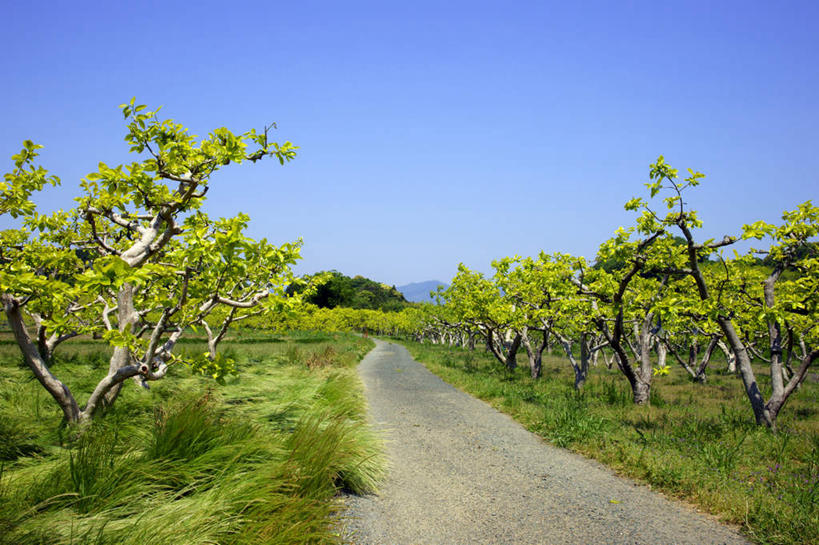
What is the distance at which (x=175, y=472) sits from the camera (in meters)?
3.70

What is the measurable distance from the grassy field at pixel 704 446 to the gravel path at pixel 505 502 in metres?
0.36

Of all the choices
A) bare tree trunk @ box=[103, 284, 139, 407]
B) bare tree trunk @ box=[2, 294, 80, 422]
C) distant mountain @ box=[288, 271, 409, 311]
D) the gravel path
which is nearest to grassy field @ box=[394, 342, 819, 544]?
the gravel path

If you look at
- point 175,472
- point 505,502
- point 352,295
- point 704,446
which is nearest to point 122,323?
point 175,472

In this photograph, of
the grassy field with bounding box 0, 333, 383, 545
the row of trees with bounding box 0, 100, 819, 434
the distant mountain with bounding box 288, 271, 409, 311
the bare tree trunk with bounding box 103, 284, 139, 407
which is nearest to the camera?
the grassy field with bounding box 0, 333, 383, 545

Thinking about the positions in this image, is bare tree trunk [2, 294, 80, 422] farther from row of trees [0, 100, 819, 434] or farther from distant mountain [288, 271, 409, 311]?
distant mountain [288, 271, 409, 311]

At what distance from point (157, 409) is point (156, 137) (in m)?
3.74

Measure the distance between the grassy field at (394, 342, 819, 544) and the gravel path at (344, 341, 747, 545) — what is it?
0.36 meters

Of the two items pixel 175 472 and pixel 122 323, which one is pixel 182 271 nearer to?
pixel 122 323

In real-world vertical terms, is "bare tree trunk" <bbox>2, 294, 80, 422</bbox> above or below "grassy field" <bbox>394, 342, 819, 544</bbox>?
above

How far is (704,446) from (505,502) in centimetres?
409

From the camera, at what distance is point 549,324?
1537 cm

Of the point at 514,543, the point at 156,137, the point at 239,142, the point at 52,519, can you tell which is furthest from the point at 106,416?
the point at 514,543

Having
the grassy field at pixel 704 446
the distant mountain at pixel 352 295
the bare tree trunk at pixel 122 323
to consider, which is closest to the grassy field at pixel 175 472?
the bare tree trunk at pixel 122 323

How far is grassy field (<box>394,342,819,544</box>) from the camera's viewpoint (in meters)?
4.65
